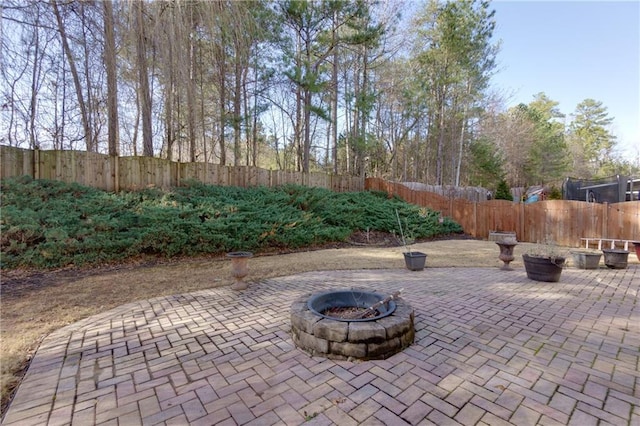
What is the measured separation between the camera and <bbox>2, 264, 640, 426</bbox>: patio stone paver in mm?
1634

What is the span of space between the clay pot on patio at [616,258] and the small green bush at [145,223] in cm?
559

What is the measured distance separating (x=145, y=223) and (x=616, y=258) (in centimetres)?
908

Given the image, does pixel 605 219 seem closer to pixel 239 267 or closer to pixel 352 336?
pixel 352 336

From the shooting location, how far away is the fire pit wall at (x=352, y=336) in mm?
2195

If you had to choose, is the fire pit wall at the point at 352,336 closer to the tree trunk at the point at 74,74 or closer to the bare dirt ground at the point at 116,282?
the bare dirt ground at the point at 116,282

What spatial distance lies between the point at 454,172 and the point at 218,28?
615 inches

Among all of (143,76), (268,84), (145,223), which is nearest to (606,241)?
(145,223)

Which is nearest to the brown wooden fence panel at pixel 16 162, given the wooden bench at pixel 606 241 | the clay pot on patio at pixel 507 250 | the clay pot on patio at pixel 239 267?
the clay pot on patio at pixel 239 267

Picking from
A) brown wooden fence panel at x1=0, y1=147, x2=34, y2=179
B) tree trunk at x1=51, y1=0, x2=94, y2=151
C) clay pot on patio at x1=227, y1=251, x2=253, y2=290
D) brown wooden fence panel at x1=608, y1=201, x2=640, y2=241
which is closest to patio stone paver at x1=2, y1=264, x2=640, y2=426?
clay pot on patio at x1=227, y1=251, x2=253, y2=290

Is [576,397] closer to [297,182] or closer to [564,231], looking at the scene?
[564,231]

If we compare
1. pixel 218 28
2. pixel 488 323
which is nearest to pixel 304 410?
pixel 488 323

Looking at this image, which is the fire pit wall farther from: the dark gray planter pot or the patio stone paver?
the dark gray planter pot

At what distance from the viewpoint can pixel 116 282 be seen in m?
4.24

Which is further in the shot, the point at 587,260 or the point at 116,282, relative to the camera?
the point at 587,260
